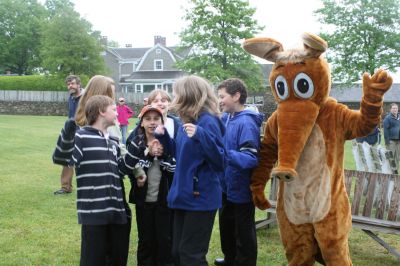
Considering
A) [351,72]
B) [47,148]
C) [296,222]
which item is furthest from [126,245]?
[351,72]

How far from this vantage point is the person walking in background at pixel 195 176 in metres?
3.84

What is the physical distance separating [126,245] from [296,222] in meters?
1.57

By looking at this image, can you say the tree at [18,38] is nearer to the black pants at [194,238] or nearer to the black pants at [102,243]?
the black pants at [102,243]

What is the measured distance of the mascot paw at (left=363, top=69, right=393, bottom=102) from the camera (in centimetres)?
342

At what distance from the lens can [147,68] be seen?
5597 centimetres

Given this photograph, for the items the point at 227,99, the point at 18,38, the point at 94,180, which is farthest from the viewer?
the point at 18,38

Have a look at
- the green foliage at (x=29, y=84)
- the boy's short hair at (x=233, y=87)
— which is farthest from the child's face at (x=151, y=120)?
the green foliage at (x=29, y=84)

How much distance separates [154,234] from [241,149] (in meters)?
1.45

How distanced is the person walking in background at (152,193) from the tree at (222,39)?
3283cm

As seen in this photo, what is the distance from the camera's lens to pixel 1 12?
64062 millimetres

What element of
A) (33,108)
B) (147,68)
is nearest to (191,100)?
(33,108)

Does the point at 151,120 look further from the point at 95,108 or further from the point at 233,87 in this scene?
the point at 233,87

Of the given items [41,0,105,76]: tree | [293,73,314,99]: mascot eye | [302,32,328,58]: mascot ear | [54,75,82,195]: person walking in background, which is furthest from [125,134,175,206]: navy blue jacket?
[41,0,105,76]: tree

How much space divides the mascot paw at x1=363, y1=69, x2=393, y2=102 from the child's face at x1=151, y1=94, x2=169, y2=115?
7.13ft
